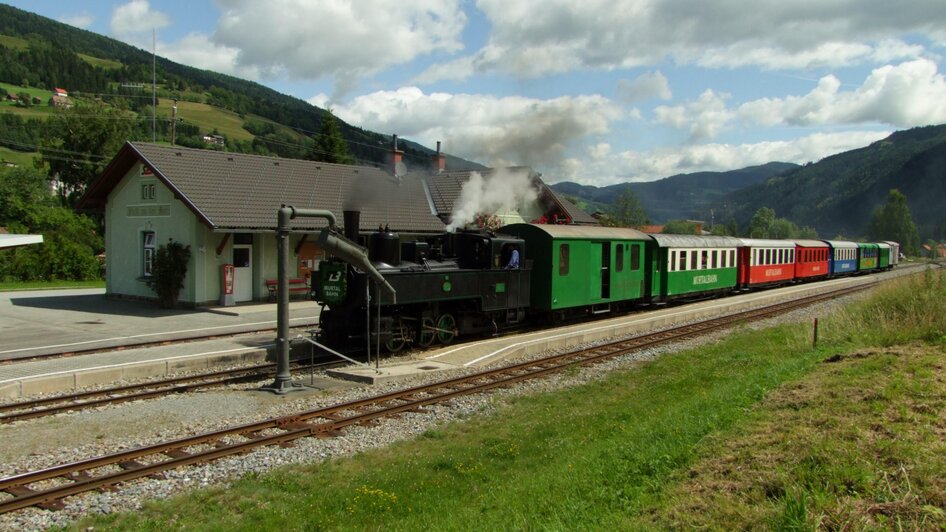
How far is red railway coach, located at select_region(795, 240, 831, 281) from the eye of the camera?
3512 centimetres

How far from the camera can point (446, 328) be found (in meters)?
14.9

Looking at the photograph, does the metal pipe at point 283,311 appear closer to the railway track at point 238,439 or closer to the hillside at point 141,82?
the railway track at point 238,439

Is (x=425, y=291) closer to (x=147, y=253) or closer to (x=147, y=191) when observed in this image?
(x=147, y=253)

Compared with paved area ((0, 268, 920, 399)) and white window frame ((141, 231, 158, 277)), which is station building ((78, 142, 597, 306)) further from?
paved area ((0, 268, 920, 399))

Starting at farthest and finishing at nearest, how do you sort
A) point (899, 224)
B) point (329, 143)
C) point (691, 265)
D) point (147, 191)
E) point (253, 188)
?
1. point (899, 224)
2. point (329, 143)
3. point (691, 265)
4. point (253, 188)
5. point (147, 191)

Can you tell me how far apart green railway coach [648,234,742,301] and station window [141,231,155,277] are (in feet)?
55.9

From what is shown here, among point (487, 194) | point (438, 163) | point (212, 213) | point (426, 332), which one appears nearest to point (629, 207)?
point (438, 163)

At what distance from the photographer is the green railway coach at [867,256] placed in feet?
150

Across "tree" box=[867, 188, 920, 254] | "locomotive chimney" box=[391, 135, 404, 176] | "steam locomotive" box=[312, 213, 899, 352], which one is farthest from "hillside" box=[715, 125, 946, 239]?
"steam locomotive" box=[312, 213, 899, 352]

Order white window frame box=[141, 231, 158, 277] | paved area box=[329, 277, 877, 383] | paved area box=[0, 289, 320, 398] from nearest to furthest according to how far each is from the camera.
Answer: paved area box=[0, 289, 320, 398] < paved area box=[329, 277, 877, 383] < white window frame box=[141, 231, 158, 277]

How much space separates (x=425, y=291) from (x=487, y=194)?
613 centimetres

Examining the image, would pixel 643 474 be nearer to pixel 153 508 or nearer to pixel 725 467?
pixel 725 467

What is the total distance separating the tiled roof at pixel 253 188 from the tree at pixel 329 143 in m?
31.7

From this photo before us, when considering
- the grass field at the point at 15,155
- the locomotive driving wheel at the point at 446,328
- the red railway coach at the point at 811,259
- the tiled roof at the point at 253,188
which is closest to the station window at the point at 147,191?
the tiled roof at the point at 253,188
